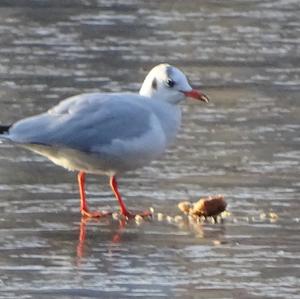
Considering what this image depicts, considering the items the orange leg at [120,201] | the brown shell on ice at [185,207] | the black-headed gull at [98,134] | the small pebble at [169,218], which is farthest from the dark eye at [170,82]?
the small pebble at [169,218]

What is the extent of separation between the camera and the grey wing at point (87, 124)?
8.97 m

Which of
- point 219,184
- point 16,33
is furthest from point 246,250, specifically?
point 16,33

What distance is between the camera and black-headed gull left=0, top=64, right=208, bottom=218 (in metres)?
8.98

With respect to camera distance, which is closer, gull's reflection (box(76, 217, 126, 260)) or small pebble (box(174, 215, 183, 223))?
gull's reflection (box(76, 217, 126, 260))

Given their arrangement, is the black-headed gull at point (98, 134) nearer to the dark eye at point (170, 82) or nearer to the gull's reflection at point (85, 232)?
the gull's reflection at point (85, 232)

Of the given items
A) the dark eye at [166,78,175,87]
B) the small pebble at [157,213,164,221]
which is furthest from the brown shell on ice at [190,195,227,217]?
the dark eye at [166,78,175,87]

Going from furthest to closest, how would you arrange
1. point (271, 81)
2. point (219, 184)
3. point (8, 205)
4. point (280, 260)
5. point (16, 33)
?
point (16, 33)
point (271, 81)
point (219, 184)
point (8, 205)
point (280, 260)

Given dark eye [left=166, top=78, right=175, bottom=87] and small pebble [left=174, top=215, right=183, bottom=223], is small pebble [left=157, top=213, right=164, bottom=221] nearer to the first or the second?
small pebble [left=174, top=215, right=183, bottom=223]

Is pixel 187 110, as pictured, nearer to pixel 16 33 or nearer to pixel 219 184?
Answer: pixel 219 184

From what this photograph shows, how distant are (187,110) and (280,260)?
446 centimetres

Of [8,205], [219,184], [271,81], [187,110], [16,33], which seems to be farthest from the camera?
[16,33]

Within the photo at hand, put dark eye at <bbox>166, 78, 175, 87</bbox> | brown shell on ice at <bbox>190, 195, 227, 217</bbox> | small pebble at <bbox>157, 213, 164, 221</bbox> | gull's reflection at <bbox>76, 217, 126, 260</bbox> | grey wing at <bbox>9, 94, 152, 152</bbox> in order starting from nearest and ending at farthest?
1. gull's reflection at <bbox>76, 217, 126, 260</bbox>
2. brown shell on ice at <bbox>190, 195, 227, 217</bbox>
3. small pebble at <bbox>157, 213, 164, 221</bbox>
4. grey wing at <bbox>9, 94, 152, 152</bbox>
5. dark eye at <bbox>166, 78, 175, 87</bbox>

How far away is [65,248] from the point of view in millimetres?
8125

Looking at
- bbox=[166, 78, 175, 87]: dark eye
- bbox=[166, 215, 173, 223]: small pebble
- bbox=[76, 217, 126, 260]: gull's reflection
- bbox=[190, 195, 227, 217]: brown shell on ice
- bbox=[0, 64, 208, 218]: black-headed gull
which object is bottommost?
bbox=[76, 217, 126, 260]: gull's reflection
